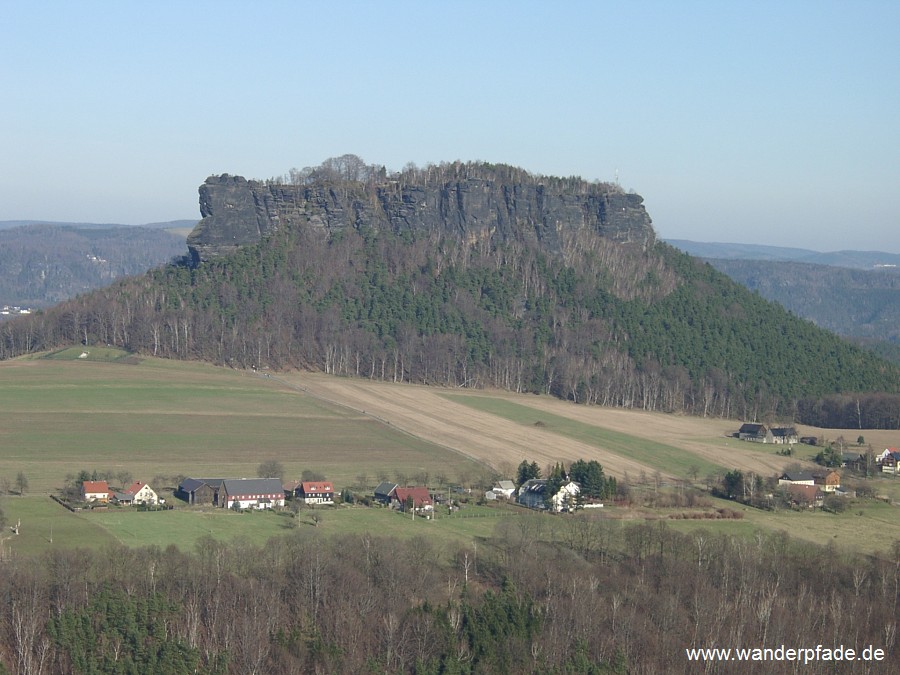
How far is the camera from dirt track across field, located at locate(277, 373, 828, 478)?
98000mm

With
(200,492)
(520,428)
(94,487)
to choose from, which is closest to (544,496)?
(200,492)

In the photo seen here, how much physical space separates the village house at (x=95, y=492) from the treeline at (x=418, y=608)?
16741 mm

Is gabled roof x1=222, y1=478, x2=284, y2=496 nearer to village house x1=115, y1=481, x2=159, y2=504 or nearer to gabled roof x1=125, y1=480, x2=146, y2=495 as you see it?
village house x1=115, y1=481, x2=159, y2=504

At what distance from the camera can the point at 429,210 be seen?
161m

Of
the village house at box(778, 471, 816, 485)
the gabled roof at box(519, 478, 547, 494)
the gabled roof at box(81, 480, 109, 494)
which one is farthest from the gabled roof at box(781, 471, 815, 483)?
the gabled roof at box(81, 480, 109, 494)

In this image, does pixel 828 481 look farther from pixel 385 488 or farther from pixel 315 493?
pixel 315 493

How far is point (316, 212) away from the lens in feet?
514

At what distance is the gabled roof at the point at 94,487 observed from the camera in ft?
253

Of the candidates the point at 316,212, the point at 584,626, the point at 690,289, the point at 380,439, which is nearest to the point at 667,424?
the point at 380,439

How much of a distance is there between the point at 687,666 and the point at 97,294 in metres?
108

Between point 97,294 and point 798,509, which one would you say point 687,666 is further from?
point 97,294

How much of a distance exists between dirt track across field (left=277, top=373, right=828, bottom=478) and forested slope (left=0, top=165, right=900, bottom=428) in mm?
6085

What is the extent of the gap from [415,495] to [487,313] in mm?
69688

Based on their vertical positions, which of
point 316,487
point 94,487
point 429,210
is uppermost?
point 429,210
